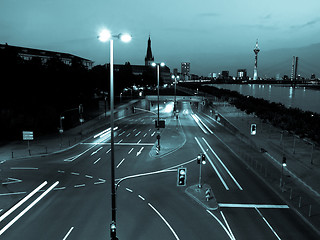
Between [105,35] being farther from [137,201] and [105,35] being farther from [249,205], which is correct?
[249,205]

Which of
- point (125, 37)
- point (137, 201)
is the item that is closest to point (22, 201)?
point (137, 201)

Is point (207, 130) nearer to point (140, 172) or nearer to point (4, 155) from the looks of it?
point (140, 172)

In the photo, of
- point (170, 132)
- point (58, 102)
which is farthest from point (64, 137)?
point (58, 102)

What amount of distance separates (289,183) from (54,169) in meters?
22.9

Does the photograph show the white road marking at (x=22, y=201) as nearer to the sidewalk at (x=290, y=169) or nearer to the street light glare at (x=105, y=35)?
the street light glare at (x=105, y=35)

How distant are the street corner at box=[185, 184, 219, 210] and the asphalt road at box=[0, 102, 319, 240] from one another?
16.5 inches

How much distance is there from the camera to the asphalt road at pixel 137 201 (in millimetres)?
14758

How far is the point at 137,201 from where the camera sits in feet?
60.4

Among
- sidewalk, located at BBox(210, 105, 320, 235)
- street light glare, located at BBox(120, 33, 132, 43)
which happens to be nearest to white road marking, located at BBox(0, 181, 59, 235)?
street light glare, located at BBox(120, 33, 132, 43)

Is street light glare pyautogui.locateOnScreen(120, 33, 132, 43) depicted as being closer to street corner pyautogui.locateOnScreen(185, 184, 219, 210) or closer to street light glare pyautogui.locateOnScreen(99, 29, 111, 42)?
street light glare pyautogui.locateOnScreen(99, 29, 111, 42)

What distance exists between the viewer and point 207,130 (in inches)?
1866

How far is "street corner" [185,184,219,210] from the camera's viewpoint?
17.7 meters

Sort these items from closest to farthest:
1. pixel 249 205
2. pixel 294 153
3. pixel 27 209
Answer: pixel 27 209 < pixel 249 205 < pixel 294 153

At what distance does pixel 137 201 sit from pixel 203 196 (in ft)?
16.7
